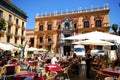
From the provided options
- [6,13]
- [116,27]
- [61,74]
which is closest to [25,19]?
[6,13]

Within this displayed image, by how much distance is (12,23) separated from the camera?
1278 inches

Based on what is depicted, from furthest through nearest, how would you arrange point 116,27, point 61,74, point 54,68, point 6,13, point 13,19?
point 116,27, point 13,19, point 6,13, point 54,68, point 61,74

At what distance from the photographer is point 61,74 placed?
23.0 feet

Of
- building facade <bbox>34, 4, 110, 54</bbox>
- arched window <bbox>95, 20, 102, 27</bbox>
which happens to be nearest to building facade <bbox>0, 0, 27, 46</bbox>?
building facade <bbox>34, 4, 110, 54</bbox>

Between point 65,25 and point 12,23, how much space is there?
40.4 ft

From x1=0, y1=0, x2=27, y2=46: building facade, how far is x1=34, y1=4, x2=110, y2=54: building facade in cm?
490

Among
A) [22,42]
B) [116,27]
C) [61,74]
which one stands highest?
[116,27]

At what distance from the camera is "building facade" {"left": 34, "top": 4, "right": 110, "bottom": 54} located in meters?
34.8

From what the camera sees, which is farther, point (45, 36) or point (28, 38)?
point (28, 38)

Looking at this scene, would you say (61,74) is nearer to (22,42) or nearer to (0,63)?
(0,63)

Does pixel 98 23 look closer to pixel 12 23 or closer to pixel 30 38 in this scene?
pixel 12 23

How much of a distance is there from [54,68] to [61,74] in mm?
1696

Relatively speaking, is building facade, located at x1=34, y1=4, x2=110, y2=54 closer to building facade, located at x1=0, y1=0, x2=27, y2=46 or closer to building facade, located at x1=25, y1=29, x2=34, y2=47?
building facade, located at x1=25, y1=29, x2=34, y2=47

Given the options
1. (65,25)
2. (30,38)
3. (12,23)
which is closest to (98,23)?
(65,25)
